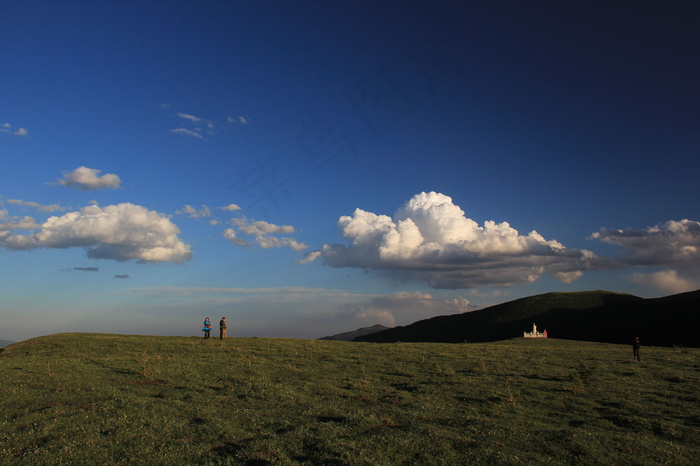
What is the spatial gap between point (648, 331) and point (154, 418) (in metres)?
121

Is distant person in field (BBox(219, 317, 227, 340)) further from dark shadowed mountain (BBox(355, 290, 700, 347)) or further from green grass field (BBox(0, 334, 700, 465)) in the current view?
dark shadowed mountain (BBox(355, 290, 700, 347))

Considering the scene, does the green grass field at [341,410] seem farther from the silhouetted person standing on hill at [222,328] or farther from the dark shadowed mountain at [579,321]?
the dark shadowed mountain at [579,321]

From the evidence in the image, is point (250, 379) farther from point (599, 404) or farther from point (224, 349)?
point (599, 404)

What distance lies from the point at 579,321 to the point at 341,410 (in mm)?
136070

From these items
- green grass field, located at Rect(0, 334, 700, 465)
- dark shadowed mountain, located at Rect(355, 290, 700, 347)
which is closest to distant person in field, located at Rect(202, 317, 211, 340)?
green grass field, located at Rect(0, 334, 700, 465)

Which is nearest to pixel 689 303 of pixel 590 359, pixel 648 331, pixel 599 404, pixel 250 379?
pixel 648 331

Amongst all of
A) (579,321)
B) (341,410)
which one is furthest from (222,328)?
(579,321)

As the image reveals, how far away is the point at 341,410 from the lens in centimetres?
1762

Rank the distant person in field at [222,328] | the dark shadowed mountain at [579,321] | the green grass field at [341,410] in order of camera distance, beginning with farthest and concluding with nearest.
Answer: the dark shadowed mountain at [579,321] → the distant person in field at [222,328] → the green grass field at [341,410]

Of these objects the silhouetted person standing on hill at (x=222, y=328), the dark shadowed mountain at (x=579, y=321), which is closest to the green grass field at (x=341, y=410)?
the silhouetted person standing on hill at (x=222, y=328)

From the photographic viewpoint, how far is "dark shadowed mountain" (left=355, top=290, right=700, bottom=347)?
104625mm

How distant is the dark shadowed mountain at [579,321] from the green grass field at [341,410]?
87.7m

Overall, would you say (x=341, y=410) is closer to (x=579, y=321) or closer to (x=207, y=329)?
(x=207, y=329)

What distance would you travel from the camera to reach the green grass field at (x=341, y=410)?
12555 millimetres
